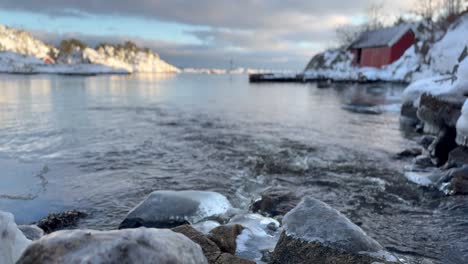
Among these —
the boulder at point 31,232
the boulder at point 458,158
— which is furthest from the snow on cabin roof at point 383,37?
the boulder at point 31,232

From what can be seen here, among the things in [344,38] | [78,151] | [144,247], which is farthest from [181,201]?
[344,38]

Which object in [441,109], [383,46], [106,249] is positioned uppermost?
[383,46]

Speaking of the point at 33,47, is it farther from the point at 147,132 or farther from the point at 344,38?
the point at 147,132

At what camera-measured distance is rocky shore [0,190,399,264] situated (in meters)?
3.07

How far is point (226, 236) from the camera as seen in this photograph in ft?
19.3

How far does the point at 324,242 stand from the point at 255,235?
144 centimetres

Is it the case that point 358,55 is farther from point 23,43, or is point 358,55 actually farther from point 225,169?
point 23,43

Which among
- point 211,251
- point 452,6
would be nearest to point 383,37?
point 452,6

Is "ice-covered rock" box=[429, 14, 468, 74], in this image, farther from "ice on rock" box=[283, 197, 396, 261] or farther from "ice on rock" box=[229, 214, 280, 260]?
"ice on rock" box=[283, 197, 396, 261]

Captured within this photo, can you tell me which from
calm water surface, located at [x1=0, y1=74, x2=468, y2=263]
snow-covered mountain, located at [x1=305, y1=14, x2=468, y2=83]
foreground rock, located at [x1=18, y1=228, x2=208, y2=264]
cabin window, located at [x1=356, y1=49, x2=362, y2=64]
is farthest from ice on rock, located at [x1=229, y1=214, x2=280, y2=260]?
cabin window, located at [x1=356, y1=49, x2=362, y2=64]

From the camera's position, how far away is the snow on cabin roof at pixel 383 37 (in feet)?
220

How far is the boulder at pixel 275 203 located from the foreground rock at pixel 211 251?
260 cm

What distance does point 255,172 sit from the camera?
436 inches

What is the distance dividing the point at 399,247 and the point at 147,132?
12878 mm
